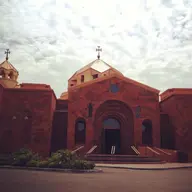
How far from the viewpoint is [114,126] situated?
983 inches

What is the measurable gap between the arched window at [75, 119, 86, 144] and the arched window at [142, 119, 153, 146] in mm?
6213

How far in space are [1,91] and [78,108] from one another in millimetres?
7779

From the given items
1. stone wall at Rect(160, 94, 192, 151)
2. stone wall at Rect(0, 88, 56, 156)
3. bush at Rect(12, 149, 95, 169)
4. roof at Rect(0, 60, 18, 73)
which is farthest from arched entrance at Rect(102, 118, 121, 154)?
roof at Rect(0, 60, 18, 73)

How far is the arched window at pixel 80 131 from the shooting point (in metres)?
24.2

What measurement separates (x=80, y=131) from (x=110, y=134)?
3.35 meters

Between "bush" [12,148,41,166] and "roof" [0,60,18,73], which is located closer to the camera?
"bush" [12,148,41,166]

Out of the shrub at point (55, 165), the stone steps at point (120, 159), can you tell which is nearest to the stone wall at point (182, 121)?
the stone steps at point (120, 159)

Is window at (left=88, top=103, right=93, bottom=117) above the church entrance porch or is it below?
above

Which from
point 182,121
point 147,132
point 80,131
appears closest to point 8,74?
point 80,131

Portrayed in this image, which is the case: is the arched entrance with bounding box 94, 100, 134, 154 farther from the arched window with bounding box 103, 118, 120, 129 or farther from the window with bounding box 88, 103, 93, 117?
the window with bounding box 88, 103, 93, 117

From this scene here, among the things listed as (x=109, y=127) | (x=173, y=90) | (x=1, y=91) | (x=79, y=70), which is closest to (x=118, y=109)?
(x=109, y=127)

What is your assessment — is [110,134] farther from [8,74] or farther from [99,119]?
[8,74]

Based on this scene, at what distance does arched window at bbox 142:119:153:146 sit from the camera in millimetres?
24459

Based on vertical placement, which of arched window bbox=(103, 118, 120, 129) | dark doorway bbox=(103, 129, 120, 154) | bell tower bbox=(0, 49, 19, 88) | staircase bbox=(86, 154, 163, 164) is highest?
bell tower bbox=(0, 49, 19, 88)
